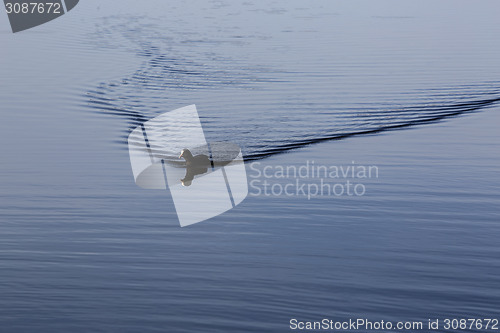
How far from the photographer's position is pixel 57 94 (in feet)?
60.8

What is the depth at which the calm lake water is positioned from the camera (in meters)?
8.32

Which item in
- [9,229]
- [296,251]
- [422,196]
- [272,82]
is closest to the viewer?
[296,251]

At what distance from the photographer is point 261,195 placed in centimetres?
1188

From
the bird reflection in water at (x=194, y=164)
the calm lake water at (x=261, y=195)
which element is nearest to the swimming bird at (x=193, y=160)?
the bird reflection in water at (x=194, y=164)

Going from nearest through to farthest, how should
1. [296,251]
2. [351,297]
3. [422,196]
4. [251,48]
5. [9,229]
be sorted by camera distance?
[351,297] < [296,251] < [9,229] < [422,196] < [251,48]

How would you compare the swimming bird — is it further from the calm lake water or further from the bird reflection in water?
the calm lake water

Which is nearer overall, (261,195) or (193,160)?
(261,195)

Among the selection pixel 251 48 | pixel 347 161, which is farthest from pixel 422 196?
pixel 251 48

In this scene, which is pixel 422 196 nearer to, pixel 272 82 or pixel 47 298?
pixel 47 298

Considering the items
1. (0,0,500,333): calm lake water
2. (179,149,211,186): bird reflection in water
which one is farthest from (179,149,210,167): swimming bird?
(0,0,500,333): calm lake water

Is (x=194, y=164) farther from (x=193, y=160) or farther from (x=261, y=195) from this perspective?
(x=261, y=195)

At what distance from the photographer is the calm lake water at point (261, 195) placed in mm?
8320

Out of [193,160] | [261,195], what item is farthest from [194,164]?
[261,195]

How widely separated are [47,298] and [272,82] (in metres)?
12.3
